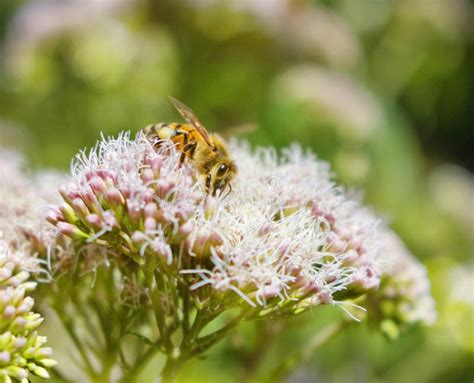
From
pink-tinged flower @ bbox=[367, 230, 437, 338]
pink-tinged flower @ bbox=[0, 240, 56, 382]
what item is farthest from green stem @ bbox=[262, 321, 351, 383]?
pink-tinged flower @ bbox=[0, 240, 56, 382]

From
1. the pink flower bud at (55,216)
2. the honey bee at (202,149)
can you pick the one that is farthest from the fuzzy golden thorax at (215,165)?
the pink flower bud at (55,216)

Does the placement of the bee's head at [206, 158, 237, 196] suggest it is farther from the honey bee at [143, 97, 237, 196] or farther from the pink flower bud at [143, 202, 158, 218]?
the pink flower bud at [143, 202, 158, 218]

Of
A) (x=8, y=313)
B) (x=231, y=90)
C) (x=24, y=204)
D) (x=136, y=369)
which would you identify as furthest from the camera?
(x=231, y=90)

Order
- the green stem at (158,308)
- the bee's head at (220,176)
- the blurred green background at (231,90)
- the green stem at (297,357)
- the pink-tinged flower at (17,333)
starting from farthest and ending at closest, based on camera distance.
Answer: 1. the blurred green background at (231,90)
2. the green stem at (297,357)
3. the bee's head at (220,176)
4. the green stem at (158,308)
5. the pink-tinged flower at (17,333)

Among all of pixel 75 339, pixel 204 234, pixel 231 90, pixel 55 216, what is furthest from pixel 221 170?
pixel 231 90

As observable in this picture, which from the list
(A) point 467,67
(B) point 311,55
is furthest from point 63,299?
(A) point 467,67

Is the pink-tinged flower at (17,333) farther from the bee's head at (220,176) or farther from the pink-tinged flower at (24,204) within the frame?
the bee's head at (220,176)

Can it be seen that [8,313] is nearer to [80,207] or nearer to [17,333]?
[17,333]
